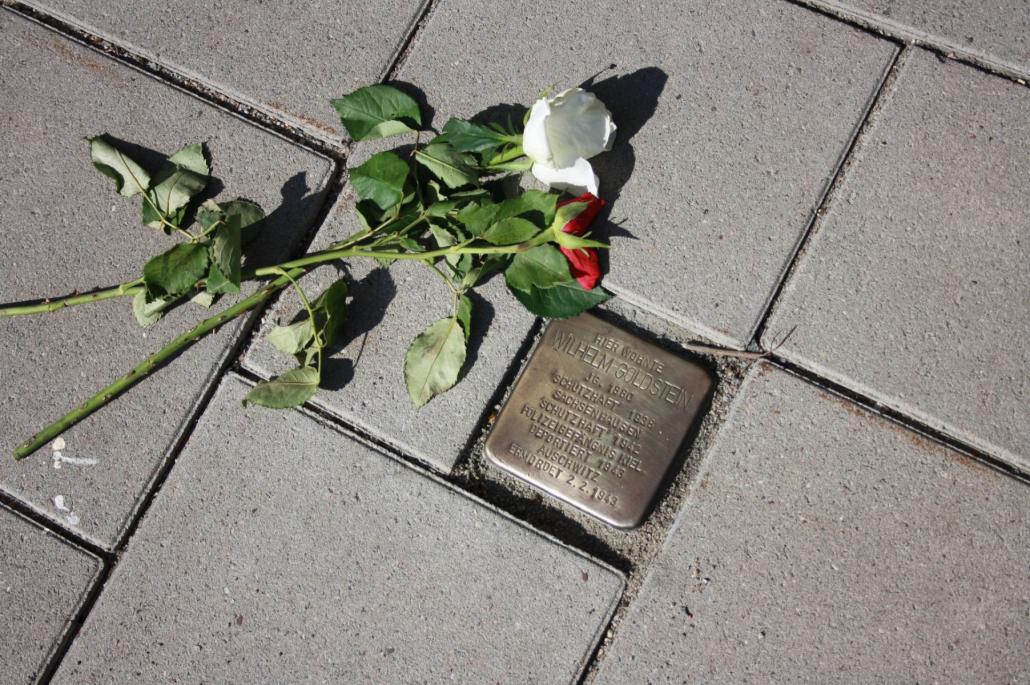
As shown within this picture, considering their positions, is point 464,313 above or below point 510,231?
below

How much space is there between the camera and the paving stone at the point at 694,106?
1865mm

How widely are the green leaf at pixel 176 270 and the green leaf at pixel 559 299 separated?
0.67m

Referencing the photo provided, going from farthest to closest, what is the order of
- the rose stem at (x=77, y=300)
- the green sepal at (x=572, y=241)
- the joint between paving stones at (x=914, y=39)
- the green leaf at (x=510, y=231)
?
1. the joint between paving stones at (x=914, y=39)
2. the rose stem at (x=77, y=300)
3. the green leaf at (x=510, y=231)
4. the green sepal at (x=572, y=241)

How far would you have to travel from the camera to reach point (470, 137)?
71.1 inches

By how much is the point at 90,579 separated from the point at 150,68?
49.7 inches

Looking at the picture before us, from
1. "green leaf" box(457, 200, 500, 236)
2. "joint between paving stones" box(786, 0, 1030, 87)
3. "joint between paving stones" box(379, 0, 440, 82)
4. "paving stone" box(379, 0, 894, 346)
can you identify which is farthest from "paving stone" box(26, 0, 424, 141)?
"joint between paving stones" box(786, 0, 1030, 87)

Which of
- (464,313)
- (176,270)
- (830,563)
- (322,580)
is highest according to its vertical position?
(464,313)

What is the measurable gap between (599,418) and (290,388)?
2.23ft

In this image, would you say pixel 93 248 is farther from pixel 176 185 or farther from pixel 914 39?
pixel 914 39

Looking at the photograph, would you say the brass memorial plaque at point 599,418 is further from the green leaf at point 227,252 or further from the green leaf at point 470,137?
the green leaf at point 227,252

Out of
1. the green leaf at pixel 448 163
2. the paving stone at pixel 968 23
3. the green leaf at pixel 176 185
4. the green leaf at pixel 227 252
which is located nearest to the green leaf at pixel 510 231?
the green leaf at pixel 448 163

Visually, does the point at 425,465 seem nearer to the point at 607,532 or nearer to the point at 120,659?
the point at 607,532

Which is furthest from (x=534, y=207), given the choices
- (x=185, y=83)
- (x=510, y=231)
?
(x=185, y=83)

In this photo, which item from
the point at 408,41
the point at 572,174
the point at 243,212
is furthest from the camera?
the point at 408,41
